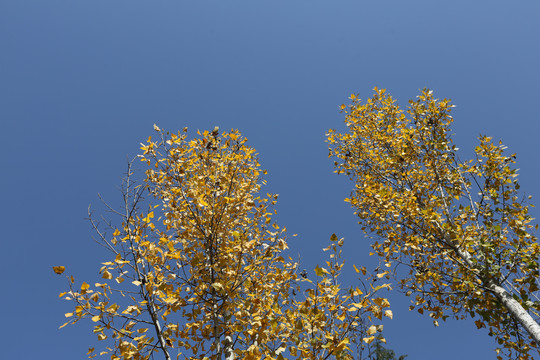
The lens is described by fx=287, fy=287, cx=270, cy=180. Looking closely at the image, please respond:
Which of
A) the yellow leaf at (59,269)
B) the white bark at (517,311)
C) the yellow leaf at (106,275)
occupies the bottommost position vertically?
Answer: the white bark at (517,311)

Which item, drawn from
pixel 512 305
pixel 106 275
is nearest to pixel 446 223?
pixel 512 305

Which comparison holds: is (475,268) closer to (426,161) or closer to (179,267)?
(426,161)

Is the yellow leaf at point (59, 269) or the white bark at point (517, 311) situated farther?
the white bark at point (517, 311)

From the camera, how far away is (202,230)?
137 inches

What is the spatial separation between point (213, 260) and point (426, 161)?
6.03 metres

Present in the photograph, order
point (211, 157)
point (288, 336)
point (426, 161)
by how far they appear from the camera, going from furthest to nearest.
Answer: point (426, 161), point (211, 157), point (288, 336)

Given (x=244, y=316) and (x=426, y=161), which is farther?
(x=426, y=161)

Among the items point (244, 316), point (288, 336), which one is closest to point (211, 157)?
Answer: point (244, 316)

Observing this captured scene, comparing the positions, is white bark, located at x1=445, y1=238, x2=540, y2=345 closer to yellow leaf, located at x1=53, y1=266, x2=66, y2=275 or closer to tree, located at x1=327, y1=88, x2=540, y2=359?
tree, located at x1=327, y1=88, x2=540, y2=359

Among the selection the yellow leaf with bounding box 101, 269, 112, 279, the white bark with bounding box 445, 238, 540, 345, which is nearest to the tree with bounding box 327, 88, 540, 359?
the white bark with bounding box 445, 238, 540, 345

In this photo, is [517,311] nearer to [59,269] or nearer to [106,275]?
[106,275]

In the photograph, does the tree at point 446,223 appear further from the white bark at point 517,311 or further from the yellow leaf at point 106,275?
the yellow leaf at point 106,275

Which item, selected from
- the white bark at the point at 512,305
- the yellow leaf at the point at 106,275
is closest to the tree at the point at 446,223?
the white bark at the point at 512,305

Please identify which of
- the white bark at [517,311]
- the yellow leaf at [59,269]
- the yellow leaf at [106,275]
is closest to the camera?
the yellow leaf at [59,269]
